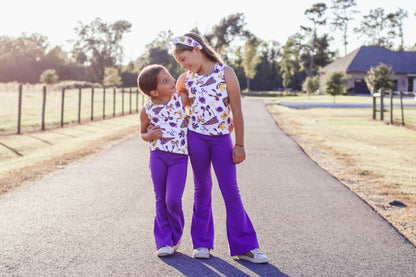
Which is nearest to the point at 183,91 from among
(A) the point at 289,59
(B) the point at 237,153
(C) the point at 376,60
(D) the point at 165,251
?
(B) the point at 237,153

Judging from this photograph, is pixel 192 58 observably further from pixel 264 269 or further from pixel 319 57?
pixel 319 57

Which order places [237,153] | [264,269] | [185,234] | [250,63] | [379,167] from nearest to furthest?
[264,269] < [237,153] < [185,234] < [379,167] < [250,63]

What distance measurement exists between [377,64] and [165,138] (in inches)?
2378

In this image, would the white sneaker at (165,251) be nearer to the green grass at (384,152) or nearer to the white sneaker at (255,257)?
the white sneaker at (255,257)

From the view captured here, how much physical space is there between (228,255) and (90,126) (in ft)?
54.5

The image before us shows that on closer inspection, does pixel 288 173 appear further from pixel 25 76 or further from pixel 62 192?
A: pixel 25 76

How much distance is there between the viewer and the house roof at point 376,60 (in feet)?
190

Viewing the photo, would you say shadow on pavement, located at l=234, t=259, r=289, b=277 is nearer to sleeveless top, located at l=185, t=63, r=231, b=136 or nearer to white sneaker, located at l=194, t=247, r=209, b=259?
white sneaker, located at l=194, t=247, r=209, b=259

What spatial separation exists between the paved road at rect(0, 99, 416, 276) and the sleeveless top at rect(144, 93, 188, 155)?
919mm

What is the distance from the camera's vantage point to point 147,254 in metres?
3.82

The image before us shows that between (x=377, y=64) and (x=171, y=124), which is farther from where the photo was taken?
(x=377, y=64)

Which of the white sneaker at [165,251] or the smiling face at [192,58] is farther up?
the smiling face at [192,58]

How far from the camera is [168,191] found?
12.0 ft

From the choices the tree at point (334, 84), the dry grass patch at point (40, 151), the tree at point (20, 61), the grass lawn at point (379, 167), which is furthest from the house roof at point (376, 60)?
the tree at point (20, 61)
